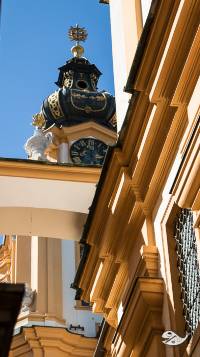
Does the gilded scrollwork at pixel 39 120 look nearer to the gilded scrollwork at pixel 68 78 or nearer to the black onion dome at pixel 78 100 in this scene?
the black onion dome at pixel 78 100

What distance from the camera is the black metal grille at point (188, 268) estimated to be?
981 cm

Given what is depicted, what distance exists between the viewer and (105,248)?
40.6ft

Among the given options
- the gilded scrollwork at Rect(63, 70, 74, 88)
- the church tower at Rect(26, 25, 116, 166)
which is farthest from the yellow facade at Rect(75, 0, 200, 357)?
the gilded scrollwork at Rect(63, 70, 74, 88)

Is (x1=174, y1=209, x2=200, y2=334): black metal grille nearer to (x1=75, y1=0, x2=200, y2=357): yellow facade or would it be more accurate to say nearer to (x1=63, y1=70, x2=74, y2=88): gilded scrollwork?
(x1=75, y1=0, x2=200, y2=357): yellow facade

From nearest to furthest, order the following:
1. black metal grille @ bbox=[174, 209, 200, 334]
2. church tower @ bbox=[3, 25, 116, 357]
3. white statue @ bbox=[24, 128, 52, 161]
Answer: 1. black metal grille @ bbox=[174, 209, 200, 334]
2. church tower @ bbox=[3, 25, 116, 357]
3. white statue @ bbox=[24, 128, 52, 161]

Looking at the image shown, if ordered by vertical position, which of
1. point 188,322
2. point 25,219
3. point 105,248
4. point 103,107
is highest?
point 103,107

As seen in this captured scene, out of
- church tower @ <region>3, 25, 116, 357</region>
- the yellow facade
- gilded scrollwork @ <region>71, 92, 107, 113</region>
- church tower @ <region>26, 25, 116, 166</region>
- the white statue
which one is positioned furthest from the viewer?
gilded scrollwork @ <region>71, 92, 107, 113</region>

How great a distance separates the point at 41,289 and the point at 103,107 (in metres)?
8.27

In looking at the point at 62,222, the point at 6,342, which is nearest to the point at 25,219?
the point at 62,222

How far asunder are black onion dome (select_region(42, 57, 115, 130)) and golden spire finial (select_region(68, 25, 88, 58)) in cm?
28

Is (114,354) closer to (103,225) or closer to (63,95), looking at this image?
(103,225)

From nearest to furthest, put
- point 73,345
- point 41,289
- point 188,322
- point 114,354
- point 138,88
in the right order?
1. point 188,322
2. point 138,88
3. point 114,354
4. point 73,345
5. point 41,289

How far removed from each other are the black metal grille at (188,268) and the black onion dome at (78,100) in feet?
73.7

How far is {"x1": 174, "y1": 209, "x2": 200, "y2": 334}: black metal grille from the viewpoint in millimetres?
9812
